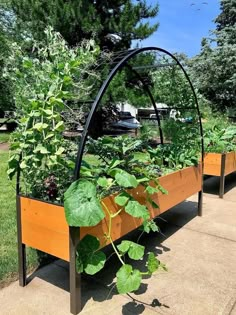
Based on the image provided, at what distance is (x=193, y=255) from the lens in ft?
8.54

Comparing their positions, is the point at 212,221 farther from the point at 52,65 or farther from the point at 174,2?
the point at 174,2

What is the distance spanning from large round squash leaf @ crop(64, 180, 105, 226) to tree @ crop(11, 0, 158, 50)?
597 cm

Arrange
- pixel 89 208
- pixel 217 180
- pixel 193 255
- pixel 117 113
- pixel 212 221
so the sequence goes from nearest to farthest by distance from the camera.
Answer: pixel 89 208 → pixel 193 255 → pixel 212 221 → pixel 217 180 → pixel 117 113

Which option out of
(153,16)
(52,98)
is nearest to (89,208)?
(52,98)

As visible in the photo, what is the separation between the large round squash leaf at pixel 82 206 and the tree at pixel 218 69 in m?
9.38

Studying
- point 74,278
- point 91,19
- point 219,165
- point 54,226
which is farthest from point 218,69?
point 74,278

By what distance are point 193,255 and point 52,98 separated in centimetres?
170

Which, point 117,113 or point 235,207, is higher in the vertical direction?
point 117,113

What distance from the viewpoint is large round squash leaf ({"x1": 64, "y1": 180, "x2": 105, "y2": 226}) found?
65.4 inches

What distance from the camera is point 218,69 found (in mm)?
10578

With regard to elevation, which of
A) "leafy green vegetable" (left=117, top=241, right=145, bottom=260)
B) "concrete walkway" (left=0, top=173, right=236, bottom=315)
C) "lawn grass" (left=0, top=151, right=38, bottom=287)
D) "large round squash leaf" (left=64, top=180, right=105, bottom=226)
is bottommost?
"concrete walkway" (left=0, top=173, right=236, bottom=315)

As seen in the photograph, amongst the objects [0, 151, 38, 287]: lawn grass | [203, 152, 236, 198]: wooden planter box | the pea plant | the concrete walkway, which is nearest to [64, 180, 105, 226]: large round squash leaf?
the pea plant

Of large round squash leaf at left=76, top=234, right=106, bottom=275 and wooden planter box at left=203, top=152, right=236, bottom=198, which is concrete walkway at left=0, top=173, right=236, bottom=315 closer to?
large round squash leaf at left=76, top=234, right=106, bottom=275

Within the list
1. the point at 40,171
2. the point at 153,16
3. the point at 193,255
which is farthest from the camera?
the point at 153,16
